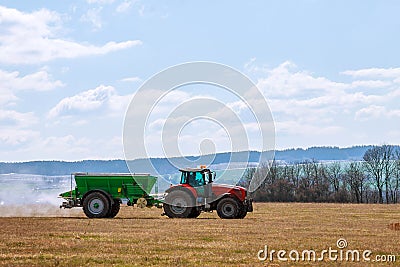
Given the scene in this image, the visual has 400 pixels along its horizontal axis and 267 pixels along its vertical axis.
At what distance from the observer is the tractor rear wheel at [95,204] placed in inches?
1177

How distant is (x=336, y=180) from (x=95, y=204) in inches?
2977

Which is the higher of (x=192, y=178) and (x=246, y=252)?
(x=192, y=178)

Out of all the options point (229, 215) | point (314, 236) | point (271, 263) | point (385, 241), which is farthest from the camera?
point (229, 215)

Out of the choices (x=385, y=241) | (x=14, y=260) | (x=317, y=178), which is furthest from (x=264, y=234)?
(x=317, y=178)

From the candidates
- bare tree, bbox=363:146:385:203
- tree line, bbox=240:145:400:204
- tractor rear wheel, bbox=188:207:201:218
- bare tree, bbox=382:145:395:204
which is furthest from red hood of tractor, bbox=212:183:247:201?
bare tree, bbox=363:146:385:203

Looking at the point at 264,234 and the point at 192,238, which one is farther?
the point at 264,234

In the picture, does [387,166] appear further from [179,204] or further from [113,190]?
[113,190]

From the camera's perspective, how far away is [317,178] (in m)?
103

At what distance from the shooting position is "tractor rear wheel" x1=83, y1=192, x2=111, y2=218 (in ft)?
98.1

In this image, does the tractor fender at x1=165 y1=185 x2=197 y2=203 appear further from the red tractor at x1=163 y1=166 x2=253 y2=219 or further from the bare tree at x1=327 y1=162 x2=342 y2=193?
the bare tree at x1=327 y1=162 x2=342 y2=193

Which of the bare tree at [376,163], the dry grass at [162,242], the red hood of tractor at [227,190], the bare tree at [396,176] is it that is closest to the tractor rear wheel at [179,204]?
the red hood of tractor at [227,190]

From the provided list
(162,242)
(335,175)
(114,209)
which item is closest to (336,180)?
(335,175)

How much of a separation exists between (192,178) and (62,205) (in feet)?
20.7

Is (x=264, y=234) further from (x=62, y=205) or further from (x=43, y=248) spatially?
(x=62, y=205)
